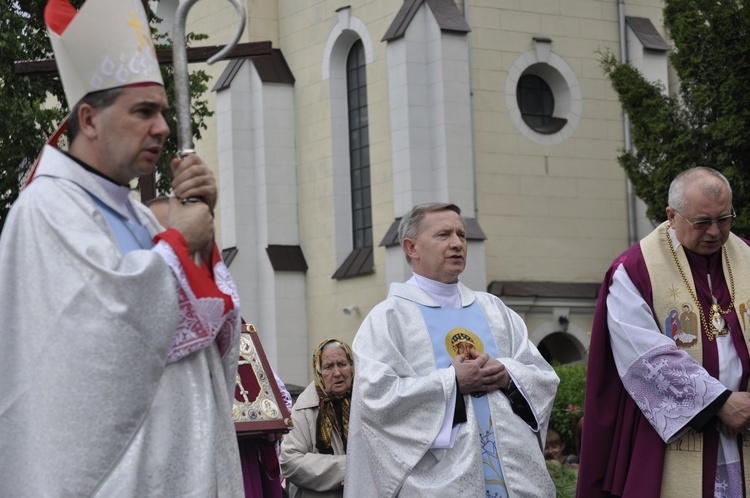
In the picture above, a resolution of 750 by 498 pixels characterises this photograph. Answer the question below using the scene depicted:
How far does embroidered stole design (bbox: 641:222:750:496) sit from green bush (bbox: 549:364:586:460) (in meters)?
8.65

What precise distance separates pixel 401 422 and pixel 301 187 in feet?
73.7

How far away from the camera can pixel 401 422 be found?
25.1 feet

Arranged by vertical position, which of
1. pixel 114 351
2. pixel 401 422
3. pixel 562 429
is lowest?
pixel 562 429

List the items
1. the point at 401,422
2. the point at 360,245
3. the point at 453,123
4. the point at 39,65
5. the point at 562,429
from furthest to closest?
the point at 360,245, the point at 453,123, the point at 562,429, the point at 39,65, the point at 401,422

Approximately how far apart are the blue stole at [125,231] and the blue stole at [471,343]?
309 centimetres

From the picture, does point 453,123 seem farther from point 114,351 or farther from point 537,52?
point 114,351

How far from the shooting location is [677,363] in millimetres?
7371

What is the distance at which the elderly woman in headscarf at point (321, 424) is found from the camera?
30.5 feet

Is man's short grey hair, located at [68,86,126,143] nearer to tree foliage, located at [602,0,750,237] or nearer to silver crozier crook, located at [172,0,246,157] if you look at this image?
silver crozier crook, located at [172,0,246,157]

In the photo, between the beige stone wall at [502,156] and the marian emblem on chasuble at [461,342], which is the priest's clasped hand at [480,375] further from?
the beige stone wall at [502,156]

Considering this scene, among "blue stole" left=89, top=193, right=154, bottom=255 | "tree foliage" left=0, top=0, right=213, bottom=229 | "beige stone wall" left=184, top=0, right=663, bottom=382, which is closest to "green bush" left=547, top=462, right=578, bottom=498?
"blue stole" left=89, top=193, right=154, bottom=255

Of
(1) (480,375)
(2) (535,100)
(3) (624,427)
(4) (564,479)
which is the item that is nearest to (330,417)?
(1) (480,375)

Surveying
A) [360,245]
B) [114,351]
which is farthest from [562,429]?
[114,351]

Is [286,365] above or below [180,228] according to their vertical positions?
below
